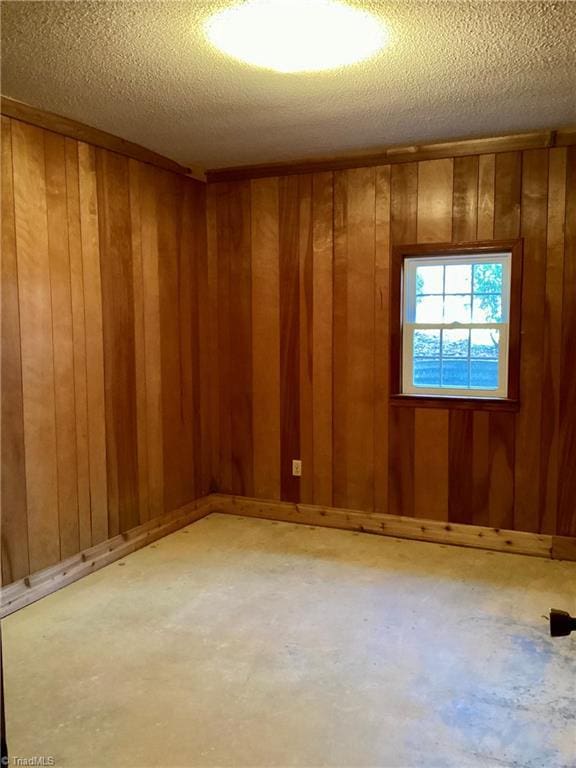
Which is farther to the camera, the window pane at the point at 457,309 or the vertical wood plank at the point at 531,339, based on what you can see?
the window pane at the point at 457,309

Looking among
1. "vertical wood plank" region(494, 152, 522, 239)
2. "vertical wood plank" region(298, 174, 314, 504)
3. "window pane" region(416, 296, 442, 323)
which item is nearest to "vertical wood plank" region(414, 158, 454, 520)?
"vertical wood plank" region(494, 152, 522, 239)

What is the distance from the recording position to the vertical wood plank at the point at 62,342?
10.1ft

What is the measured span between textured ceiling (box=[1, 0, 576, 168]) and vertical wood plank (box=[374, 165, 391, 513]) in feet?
1.15

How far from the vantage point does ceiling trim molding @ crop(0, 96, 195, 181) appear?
2830mm

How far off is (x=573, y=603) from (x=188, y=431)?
8.68 ft

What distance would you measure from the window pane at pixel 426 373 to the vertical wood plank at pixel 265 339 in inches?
39.1

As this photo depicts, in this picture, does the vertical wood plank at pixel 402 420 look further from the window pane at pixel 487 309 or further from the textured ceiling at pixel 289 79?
the window pane at pixel 487 309

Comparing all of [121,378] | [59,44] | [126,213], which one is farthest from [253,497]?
[59,44]

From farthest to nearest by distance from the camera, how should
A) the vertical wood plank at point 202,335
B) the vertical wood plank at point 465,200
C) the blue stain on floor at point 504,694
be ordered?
the vertical wood plank at point 202,335 < the vertical wood plank at point 465,200 < the blue stain on floor at point 504,694

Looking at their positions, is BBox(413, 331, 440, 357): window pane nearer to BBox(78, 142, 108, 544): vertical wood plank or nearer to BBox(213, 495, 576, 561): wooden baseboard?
BBox(213, 495, 576, 561): wooden baseboard

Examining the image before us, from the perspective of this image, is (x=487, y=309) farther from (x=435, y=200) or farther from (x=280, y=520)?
(x=280, y=520)

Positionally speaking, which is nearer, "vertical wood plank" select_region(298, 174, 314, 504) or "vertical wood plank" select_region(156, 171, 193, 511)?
"vertical wood plank" select_region(156, 171, 193, 511)

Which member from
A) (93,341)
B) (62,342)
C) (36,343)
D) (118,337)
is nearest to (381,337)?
(118,337)

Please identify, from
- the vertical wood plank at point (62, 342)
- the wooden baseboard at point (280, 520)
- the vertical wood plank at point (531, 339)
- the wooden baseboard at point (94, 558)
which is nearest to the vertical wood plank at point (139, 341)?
the wooden baseboard at point (94, 558)
